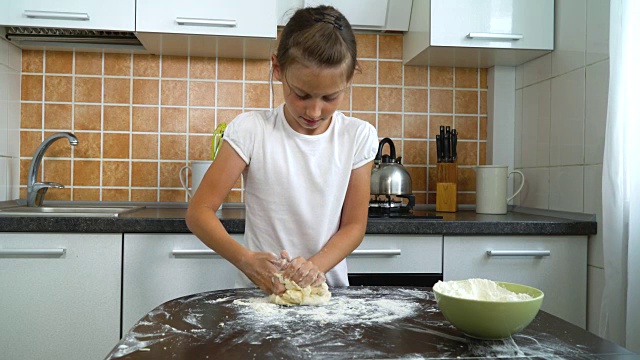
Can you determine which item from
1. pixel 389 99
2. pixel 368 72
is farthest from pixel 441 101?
pixel 368 72

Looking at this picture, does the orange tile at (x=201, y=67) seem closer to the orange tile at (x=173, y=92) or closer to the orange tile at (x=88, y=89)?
the orange tile at (x=173, y=92)

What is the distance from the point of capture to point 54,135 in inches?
87.0

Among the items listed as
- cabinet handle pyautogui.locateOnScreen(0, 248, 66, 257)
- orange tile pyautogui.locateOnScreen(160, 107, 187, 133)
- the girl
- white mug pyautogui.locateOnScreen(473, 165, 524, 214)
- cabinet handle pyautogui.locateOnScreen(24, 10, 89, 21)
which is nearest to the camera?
the girl

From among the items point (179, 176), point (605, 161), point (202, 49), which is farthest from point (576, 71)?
point (179, 176)

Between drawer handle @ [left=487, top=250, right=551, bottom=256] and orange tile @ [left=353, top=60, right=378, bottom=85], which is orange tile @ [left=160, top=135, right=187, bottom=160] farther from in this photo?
drawer handle @ [left=487, top=250, right=551, bottom=256]

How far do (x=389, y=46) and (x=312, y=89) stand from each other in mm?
1386

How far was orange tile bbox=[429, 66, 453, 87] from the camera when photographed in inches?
100

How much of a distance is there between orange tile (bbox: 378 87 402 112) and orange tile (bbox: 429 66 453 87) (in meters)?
0.15

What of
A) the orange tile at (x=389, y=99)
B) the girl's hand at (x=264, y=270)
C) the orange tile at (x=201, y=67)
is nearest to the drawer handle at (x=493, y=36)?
the orange tile at (x=389, y=99)

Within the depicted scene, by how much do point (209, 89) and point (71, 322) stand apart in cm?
106

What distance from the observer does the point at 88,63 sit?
2.36 metres

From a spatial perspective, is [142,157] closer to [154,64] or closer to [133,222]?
[154,64]

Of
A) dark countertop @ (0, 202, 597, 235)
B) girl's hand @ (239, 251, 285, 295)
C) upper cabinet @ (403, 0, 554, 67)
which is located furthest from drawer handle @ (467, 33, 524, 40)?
girl's hand @ (239, 251, 285, 295)

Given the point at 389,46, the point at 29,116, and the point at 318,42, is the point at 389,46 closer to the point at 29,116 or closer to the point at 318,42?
the point at 318,42
